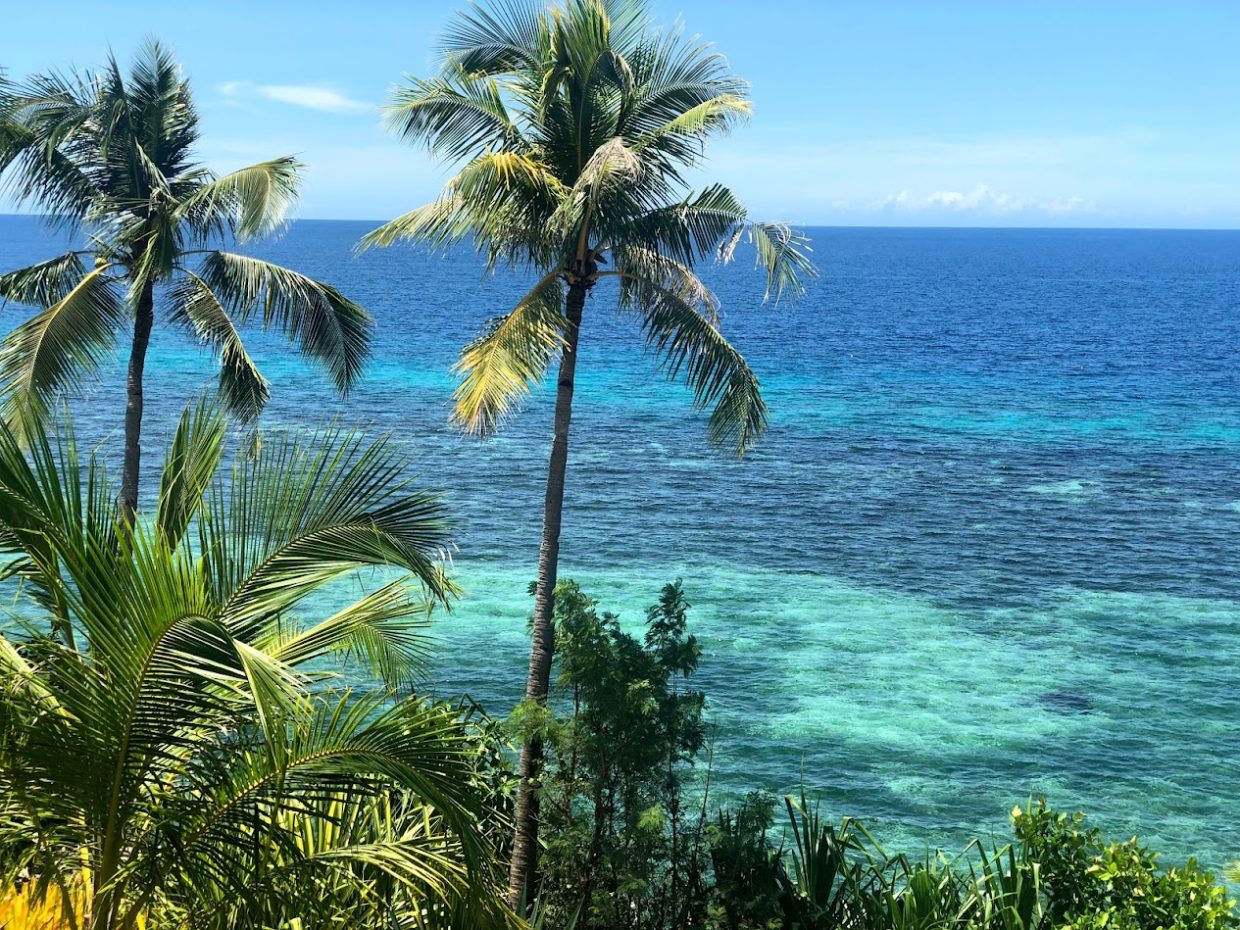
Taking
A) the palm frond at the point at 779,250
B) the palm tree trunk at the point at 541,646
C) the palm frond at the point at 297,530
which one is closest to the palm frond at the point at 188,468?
the palm frond at the point at 297,530

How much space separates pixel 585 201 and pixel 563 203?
24cm

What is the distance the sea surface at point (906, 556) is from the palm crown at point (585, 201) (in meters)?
2.01

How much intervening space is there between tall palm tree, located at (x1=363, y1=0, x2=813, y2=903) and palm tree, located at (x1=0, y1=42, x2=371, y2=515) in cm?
275

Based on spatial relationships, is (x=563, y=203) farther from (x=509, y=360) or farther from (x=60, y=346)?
(x=60, y=346)

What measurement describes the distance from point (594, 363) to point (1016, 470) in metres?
31.6

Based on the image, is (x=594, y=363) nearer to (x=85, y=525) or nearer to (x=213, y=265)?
(x=213, y=265)

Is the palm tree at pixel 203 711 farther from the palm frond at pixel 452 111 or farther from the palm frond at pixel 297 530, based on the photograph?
the palm frond at pixel 452 111

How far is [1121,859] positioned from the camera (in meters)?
10.1

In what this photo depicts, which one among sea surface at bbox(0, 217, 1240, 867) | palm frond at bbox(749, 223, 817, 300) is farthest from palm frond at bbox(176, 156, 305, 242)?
palm frond at bbox(749, 223, 817, 300)

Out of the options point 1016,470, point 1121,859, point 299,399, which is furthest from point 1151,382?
point 1121,859

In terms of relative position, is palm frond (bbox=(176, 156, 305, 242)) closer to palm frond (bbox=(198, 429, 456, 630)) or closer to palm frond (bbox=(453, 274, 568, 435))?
palm frond (bbox=(453, 274, 568, 435))

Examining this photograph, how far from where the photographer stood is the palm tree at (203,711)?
5750 millimetres

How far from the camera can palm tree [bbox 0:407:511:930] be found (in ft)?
18.9

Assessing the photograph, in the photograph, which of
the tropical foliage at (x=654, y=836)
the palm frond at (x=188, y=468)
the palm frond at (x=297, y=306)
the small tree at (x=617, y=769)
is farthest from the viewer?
the palm frond at (x=297, y=306)
